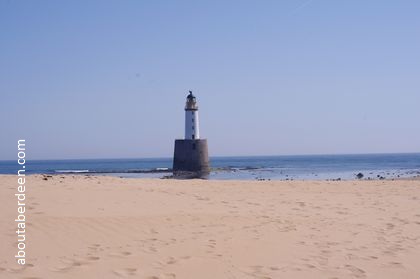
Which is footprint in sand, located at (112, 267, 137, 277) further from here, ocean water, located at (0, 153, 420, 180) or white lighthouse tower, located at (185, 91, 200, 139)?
white lighthouse tower, located at (185, 91, 200, 139)

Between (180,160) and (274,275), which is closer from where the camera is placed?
(274,275)

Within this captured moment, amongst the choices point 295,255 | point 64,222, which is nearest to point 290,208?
point 295,255

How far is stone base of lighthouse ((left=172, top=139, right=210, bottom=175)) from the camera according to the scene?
181 ft

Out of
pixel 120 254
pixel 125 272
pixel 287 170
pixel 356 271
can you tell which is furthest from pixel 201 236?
pixel 287 170

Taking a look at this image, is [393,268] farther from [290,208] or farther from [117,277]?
[290,208]

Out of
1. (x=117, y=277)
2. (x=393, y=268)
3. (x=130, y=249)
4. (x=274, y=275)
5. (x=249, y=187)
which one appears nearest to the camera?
(x=117, y=277)

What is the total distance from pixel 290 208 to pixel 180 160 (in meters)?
45.7

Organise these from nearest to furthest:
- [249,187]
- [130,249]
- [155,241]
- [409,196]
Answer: [130,249]
[155,241]
[409,196]
[249,187]

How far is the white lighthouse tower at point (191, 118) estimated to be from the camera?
181 feet

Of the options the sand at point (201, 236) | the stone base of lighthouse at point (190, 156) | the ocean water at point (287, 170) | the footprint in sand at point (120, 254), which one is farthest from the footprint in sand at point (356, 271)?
the stone base of lighthouse at point (190, 156)

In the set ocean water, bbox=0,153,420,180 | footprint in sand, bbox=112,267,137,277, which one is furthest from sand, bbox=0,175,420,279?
ocean water, bbox=0,153,420,180

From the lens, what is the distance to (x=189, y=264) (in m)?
5.57

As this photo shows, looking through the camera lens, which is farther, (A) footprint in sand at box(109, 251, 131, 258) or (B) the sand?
(A) footprint in sand at box(109, 251, 131, 258)

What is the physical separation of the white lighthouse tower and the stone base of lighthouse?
0.84m
